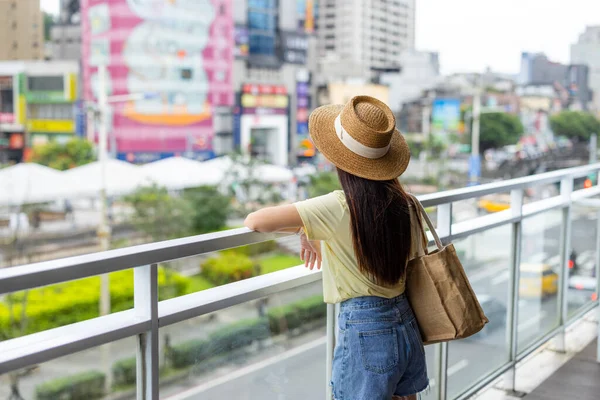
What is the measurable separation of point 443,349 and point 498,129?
138 feet

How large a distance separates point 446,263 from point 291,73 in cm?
4246

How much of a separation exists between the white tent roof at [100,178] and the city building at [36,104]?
16926 millimetres

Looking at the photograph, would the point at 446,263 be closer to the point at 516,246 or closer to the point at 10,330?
the point at 516,246

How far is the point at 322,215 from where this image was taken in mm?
1170

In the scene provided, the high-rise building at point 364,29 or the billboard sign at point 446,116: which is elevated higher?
the high-rise building at point 364,29

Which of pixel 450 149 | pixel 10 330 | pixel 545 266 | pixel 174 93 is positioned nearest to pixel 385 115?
pixel 545 266

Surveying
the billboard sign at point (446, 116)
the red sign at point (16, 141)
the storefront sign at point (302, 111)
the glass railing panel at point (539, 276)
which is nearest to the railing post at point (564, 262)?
the glass railing panel at point (539, 276)

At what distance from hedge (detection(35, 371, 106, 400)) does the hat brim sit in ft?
1.58

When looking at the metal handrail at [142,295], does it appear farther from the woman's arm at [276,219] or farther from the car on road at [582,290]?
the car on road at [582,290]

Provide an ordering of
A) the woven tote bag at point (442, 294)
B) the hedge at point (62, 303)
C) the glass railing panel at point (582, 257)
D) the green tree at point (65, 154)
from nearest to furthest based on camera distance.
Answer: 1. the woven tote bag at point (442, 294)
2. the glass railing panel at point (582, 257)
3. the hedge at point (62, 303)
4. the green tree at point (65, 154)

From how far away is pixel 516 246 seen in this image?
2240mm

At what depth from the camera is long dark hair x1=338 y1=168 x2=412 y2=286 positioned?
117 cm

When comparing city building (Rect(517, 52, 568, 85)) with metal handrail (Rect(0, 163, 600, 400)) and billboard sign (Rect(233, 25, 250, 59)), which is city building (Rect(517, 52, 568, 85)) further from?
metal handrail (Rect(0, 163, 600, 400))

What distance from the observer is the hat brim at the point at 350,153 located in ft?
3.82
